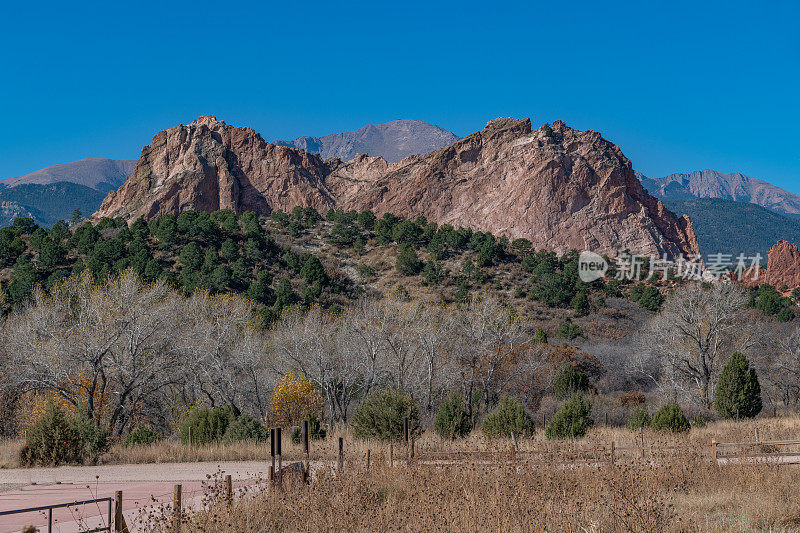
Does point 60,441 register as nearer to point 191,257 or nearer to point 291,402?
point 291,402

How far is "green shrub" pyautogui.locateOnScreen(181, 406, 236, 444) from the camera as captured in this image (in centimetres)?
1916

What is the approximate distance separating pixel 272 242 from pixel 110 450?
4643cm

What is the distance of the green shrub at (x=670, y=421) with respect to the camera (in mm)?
20281

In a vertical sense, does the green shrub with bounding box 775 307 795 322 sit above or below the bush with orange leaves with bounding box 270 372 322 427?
above

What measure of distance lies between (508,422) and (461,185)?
260 feet

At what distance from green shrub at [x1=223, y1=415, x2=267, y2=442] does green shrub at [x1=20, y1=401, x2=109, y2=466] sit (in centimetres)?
343

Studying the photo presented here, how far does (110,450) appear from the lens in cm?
1705

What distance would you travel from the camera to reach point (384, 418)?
18047 mm

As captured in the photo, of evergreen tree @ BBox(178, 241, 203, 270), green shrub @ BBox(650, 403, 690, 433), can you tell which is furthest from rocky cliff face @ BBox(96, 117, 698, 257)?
green shrub @ BBox(650, 403, 690, 433)

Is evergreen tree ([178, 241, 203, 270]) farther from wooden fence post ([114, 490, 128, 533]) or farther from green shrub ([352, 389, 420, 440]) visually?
wooden fence post ([114, 490, 128, 533])

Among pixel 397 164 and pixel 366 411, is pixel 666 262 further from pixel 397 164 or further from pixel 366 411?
pixel 366 411

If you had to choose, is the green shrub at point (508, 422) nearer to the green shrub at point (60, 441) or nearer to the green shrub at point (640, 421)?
the green shrub at point (640, 421)

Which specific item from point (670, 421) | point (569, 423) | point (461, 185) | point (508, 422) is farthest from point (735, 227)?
point (508, 422)

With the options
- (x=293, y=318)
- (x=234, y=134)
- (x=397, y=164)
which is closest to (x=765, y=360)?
(x=293, y=318)
